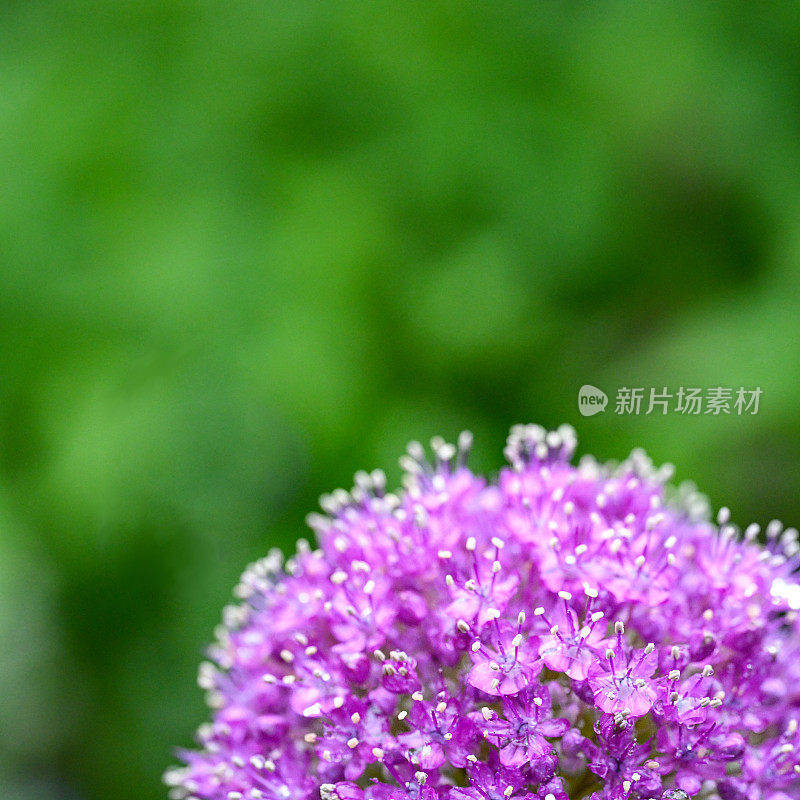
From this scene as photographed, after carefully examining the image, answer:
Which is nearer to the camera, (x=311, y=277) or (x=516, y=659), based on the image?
(x=516, y=659)

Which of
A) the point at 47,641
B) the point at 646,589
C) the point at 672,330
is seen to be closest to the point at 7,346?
the point at 47,641

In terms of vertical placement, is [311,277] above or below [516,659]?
above

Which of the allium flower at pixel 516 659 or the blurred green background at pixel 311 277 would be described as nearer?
the allium flower at pixel 516 659

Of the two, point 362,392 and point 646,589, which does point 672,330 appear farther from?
point 646,589

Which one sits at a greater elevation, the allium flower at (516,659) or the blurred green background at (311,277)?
the blurred green background at (311,277)
